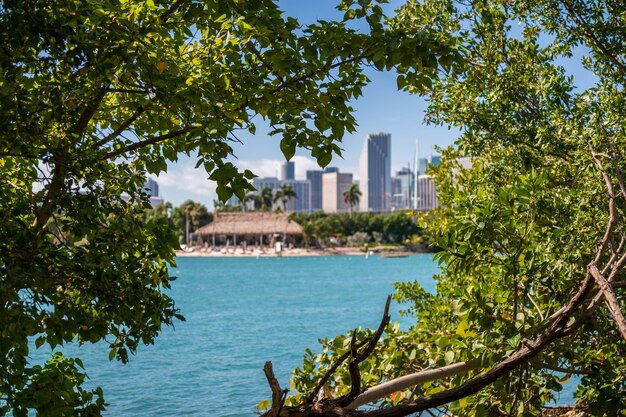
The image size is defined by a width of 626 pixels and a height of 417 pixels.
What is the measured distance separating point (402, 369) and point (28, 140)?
3.29 meters

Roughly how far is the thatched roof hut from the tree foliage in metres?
103

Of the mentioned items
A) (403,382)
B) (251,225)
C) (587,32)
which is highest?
(587,32)

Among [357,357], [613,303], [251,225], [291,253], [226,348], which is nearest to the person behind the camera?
[613,303]

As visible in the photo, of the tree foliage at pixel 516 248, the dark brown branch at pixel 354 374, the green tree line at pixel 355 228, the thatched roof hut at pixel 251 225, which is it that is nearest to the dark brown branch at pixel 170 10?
the tree foliage at pixel 516 248

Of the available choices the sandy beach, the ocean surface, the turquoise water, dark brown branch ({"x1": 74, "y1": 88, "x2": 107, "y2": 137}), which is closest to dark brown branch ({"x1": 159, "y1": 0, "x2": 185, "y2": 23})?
dark brown branch ({"x1": 74, "y1": 88, "x2": 107, "y2": 137})

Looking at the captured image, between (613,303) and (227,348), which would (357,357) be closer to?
(613,303)

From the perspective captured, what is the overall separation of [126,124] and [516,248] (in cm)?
256

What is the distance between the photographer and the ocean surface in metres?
16.0

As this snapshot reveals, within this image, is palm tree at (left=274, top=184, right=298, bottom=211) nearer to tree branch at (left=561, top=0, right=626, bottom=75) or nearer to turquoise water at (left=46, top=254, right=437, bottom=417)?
turquoise water at (left=46, top=254, right=437, bottom=417)

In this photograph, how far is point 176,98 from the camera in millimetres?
3469

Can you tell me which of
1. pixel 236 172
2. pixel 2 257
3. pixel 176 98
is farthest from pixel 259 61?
pixel 2 257

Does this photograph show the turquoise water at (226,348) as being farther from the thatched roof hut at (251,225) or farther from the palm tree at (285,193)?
the palm tree at (285,193)

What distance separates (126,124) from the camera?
4.06m

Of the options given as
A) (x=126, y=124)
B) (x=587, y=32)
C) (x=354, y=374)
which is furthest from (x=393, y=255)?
(x=354, y=374)
